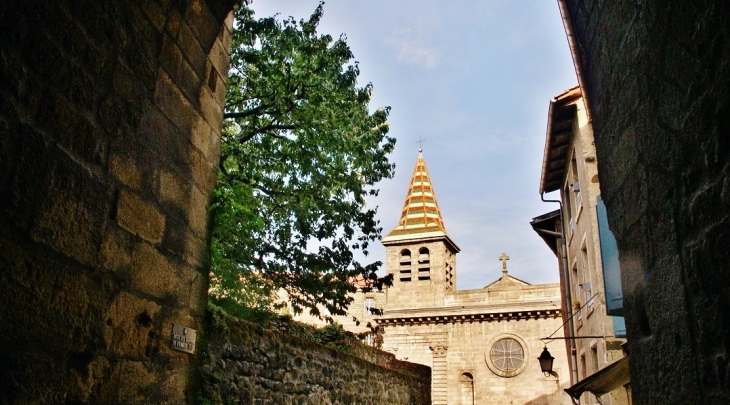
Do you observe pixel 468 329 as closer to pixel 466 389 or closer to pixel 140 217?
pixel 466 389

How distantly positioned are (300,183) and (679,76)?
386 inches

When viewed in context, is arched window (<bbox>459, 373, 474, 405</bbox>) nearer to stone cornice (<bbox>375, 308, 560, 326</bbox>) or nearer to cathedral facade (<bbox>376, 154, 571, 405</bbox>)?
cathedral facade (<bbox>376, 154, 571, 405</bbox>)

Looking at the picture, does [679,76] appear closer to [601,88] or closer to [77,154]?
[601,88]

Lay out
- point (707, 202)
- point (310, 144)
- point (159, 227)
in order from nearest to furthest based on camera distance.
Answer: point (707, 202)
point (159, 227)
point (310, 144)

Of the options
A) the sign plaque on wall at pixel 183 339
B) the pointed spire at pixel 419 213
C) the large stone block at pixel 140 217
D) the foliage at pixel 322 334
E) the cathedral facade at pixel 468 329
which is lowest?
the sign plaque on wall at pixel 183 339

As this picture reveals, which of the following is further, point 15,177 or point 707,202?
point 15,177

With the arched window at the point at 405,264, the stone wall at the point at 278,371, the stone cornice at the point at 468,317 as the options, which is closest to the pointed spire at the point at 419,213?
the arched window at the point at 405,264

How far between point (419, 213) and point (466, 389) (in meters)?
10.3

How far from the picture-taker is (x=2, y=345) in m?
1.96

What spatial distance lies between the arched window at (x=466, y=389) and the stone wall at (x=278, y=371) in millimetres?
18041

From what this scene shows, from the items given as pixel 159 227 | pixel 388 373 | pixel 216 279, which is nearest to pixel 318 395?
pixel 216 279

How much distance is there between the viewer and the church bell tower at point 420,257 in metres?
31.4

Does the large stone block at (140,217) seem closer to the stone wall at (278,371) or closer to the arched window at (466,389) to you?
the stone wall at (278,371)

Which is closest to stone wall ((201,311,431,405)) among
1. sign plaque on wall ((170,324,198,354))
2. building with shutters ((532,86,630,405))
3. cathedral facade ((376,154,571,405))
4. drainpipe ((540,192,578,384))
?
sign plaque on wall ((170,324,198,354))
